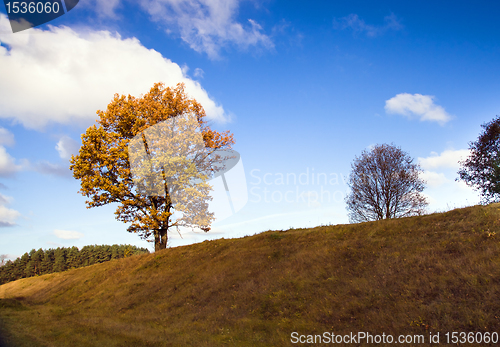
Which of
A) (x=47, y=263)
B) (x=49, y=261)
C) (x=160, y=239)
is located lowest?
(x=47, y=263)

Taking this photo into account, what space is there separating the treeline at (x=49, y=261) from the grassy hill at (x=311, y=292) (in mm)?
107697

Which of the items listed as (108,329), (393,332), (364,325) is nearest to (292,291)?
(364,325)

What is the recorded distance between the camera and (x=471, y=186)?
107 ft

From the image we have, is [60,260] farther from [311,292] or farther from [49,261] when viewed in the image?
[311,292]

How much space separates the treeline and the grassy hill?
108 m

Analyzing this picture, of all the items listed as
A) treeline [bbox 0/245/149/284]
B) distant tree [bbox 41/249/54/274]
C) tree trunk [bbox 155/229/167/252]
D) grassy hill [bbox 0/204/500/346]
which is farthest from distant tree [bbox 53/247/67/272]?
grassy hill [bbox 0/204/500/346]

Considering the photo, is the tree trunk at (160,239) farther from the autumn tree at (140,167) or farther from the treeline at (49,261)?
the treeline at (49,261)

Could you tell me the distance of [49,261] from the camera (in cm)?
11756

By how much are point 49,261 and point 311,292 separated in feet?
460

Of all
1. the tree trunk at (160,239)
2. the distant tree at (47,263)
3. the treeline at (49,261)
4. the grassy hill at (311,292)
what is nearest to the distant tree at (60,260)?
the treeline at (49,261)

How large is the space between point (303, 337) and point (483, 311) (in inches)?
223

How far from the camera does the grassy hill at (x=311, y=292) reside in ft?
31.3

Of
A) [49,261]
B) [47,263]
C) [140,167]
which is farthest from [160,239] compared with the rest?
[49,261]

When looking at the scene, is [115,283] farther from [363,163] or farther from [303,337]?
[363,163]
